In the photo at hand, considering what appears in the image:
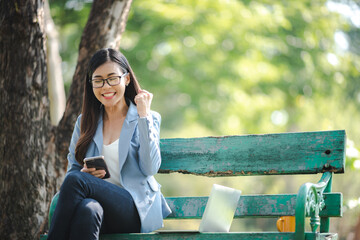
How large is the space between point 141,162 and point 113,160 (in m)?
0.23

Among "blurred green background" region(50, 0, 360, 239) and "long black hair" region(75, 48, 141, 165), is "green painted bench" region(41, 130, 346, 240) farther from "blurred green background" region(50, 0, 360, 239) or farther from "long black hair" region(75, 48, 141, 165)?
"blurred green background" region(50, 0, 360, 239)

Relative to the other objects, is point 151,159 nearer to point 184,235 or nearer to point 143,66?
point 184,235

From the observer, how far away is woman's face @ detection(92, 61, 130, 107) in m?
3.98

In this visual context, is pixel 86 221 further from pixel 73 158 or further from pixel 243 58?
pixel 243 58

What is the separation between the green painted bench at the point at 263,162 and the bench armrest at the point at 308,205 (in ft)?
0.10

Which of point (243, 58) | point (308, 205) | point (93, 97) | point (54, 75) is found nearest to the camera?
point (308, 205)

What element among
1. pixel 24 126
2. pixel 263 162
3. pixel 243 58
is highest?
pixel 243 58

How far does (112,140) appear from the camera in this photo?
3.99m

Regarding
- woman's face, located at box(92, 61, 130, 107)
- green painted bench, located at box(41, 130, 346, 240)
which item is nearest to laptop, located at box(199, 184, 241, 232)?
green painted bench, located at box(41, 130, 346, 240)

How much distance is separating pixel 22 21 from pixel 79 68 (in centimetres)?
61

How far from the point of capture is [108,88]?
156 inches

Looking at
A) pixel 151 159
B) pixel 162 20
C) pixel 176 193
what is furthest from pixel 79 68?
pixel 176 193

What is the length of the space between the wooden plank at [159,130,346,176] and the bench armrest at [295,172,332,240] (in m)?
0.29

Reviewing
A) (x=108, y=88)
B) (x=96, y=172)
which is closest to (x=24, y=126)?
(x=108, y=88)
